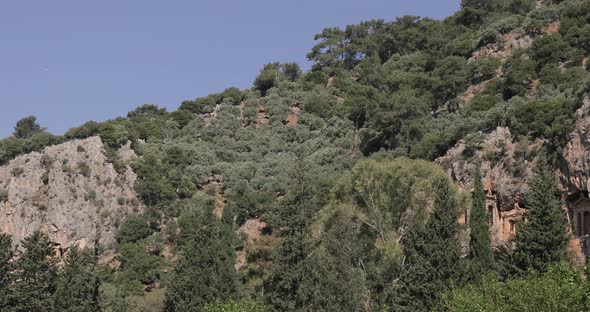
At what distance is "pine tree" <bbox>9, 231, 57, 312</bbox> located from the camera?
57.3 metres

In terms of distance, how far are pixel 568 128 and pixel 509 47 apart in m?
42.9

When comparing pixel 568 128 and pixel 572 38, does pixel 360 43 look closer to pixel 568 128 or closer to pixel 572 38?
pixel 572 38

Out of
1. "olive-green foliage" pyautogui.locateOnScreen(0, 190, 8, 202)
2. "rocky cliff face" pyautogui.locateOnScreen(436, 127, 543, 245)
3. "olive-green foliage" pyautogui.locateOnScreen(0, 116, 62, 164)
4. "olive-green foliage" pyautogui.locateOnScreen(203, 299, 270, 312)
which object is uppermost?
"olive-green foliage" pyautogui.locateOnScreen(0, 116, 62, 164)

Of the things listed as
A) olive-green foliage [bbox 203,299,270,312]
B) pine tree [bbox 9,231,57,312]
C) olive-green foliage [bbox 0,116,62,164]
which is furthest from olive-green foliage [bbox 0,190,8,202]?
olive-green foliage [bbox 203,299,270,312]

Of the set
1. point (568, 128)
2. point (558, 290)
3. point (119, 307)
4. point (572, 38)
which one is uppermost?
point (572, 38)

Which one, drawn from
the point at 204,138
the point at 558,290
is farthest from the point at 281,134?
the point at 558,290

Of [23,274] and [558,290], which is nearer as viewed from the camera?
[558,290]

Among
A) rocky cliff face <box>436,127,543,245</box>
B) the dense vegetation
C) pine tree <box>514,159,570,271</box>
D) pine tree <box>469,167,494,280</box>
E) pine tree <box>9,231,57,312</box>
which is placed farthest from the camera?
rocky cliff face <box>436,127,543,245</box>

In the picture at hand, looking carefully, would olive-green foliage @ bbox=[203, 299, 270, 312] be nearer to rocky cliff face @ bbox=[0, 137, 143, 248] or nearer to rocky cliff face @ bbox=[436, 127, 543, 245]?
rocky cliff face @ bbox=[436, 127, 543, 245]

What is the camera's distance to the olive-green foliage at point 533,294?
110 feet

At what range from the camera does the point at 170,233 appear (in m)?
85.8

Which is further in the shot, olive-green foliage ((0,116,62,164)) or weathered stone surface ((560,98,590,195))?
olive-green foliage ((0,116,62,164))

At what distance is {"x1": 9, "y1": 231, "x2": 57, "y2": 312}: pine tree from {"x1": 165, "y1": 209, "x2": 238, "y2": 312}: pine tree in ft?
27.2

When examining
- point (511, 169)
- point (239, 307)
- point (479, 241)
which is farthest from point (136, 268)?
point (479, 241)
